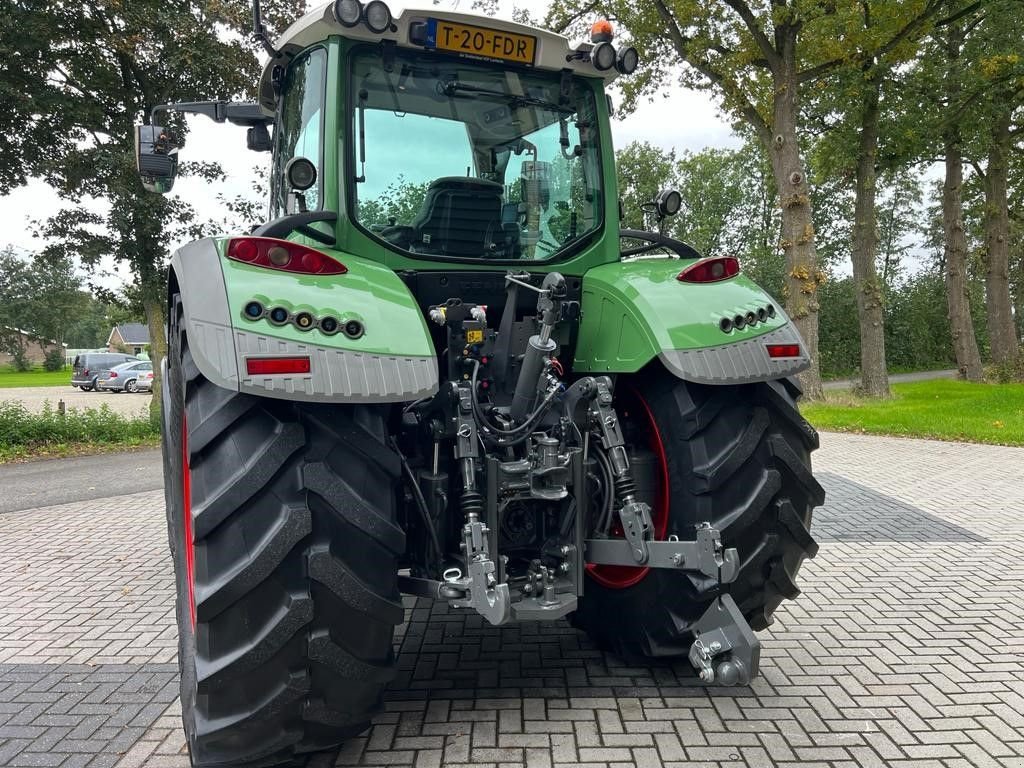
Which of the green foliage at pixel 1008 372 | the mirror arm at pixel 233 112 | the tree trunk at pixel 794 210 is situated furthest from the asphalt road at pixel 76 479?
the green foliage at pixel 1008 372

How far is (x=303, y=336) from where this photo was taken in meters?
2.35

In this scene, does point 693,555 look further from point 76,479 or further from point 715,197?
point 715,197

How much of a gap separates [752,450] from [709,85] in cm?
1393

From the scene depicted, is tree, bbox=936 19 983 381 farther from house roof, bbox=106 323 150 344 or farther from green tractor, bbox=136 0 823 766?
house roof, bbox=106 323 150 344

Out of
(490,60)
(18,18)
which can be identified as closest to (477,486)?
(490,60)

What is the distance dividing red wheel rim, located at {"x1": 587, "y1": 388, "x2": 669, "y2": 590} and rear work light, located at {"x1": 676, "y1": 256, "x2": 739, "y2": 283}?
1.81ft

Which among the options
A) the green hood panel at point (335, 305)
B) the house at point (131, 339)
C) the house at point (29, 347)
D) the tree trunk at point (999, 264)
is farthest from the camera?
the house at point (131, 339)

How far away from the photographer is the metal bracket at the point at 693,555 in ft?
8.86

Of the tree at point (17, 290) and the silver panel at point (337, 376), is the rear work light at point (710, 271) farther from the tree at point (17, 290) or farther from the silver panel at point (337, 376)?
the tree at point (17, 290)

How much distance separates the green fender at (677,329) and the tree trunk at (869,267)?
1445cm

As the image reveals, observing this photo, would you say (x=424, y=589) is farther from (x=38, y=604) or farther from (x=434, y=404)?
(x=38, y=604)

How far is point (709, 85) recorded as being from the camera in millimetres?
15109

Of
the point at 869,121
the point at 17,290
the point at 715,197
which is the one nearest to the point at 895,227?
the point at 715,197

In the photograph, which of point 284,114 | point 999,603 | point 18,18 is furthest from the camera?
point 18,18
